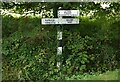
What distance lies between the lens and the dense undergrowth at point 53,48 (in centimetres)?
322

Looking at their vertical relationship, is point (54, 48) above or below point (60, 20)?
below

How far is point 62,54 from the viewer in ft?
10.7

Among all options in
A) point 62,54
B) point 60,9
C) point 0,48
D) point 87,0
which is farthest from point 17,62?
point 87,0

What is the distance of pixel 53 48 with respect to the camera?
3.24 metres

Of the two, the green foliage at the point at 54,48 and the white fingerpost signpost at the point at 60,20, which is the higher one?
the white fingerpost signpost at the point at 60,20

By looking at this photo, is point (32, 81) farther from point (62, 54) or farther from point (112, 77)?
point (112, 77)

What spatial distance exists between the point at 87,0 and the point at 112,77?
0.86 metres

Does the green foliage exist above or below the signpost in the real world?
below

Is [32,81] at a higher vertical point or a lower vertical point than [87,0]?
lower

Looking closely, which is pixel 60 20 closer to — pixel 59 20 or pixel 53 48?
pixel 59 20

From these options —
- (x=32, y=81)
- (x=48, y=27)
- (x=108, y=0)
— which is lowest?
(x=32, y=81)

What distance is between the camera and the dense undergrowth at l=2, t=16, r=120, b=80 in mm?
3217

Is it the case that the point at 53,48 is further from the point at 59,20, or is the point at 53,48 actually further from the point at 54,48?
the point at 59,20

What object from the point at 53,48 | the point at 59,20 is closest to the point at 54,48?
the point at 53,48
